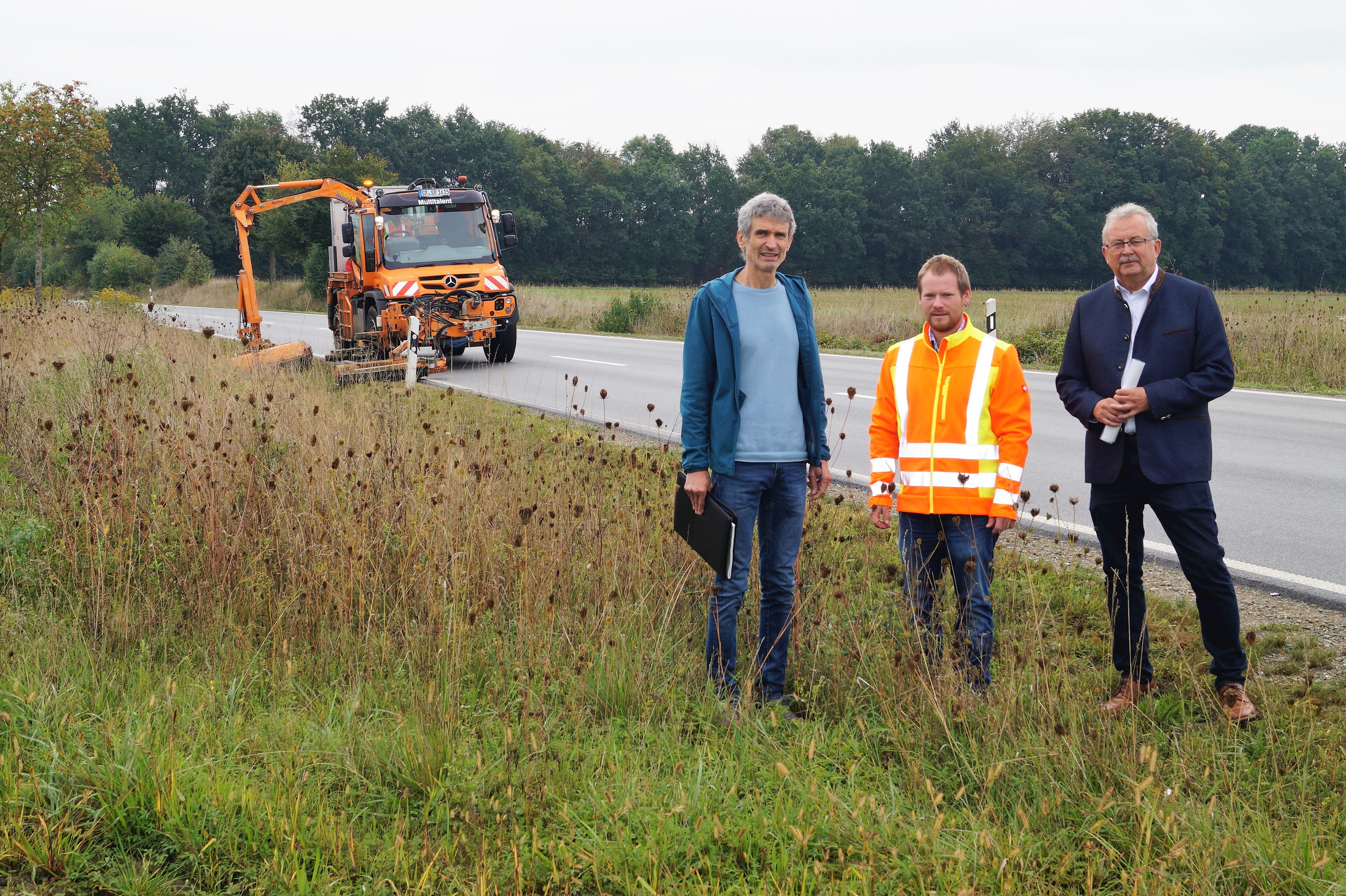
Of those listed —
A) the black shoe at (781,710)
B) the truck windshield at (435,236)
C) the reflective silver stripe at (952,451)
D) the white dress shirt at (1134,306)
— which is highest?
the truck windshield at (435,236)

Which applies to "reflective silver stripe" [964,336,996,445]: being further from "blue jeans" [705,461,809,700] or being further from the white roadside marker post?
the white roadside marker post

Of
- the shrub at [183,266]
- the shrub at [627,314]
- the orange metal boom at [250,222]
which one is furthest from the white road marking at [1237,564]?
the shrub at [183,266]

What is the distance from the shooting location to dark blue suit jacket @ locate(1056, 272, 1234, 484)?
130 inches

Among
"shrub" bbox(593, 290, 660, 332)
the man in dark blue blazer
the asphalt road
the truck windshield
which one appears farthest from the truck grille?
the man in dark blue blazer

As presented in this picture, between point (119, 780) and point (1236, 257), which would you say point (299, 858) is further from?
point (1236, 257)

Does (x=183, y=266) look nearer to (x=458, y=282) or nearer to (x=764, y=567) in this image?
(x=458, y=282)

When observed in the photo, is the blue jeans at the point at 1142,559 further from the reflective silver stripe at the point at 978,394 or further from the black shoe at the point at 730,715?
the black shoe at the point at 730,715

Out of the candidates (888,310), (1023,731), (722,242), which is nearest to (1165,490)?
(1023,731)

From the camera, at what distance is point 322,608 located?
3.98 m

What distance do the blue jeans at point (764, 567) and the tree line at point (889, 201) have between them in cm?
6696

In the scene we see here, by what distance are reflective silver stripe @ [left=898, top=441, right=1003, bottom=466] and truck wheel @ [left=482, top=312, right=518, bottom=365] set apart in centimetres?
1218

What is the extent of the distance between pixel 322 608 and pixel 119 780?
129cm

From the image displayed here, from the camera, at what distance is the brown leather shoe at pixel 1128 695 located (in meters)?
3.24

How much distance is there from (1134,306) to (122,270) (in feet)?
195
